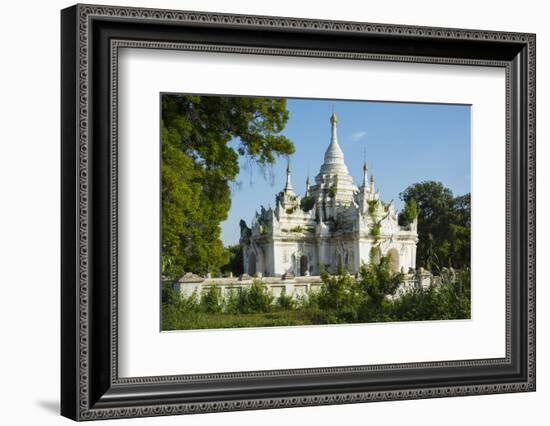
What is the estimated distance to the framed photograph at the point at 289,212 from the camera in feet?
19.3

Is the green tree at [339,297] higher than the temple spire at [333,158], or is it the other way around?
the temple spire at [333,158]

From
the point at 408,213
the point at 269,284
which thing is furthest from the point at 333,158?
the point at 269,284

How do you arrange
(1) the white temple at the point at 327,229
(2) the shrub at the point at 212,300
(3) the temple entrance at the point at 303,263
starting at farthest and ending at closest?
(3) the temple entrance at the point at 303,263, (1) the white temple at the point at 327,229, (2) the shrub at the point at 212,300

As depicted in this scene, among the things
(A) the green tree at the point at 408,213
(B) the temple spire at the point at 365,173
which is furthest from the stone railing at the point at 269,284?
(B) the temple spire at the point at 365,173

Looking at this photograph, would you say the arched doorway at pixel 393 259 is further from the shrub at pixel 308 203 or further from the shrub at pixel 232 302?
the shrub at pixel 232 302

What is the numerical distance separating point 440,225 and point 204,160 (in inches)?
66.5

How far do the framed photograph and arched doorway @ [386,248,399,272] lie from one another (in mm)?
13

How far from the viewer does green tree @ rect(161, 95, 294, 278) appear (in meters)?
6.14

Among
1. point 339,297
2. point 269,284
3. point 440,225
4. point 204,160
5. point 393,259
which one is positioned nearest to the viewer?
point 204,160

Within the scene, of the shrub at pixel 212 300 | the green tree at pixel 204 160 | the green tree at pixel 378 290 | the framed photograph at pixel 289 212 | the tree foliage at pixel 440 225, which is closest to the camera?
the framed photograph at pixel 289 212

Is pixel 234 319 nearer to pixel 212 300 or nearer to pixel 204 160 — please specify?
pixel 212 300

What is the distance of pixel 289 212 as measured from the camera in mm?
6391

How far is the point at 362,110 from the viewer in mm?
6523

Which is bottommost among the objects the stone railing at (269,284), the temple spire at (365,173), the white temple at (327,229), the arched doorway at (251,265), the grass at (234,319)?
the grass at (234,319)
